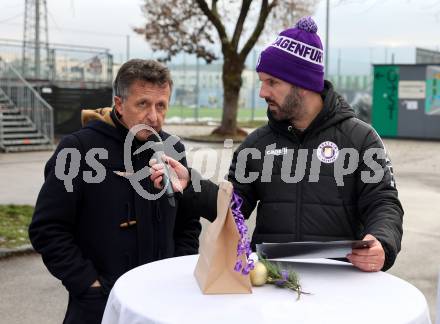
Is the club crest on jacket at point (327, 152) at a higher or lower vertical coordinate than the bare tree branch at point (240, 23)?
lower

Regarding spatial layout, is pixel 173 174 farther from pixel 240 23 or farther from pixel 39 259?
pixel 240 23

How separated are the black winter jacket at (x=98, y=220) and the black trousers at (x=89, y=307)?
45 millimetres

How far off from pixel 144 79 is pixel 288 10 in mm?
23484

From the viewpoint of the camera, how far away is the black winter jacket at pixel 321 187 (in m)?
2.86

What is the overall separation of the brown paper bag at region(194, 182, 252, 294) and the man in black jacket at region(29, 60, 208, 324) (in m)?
0.54

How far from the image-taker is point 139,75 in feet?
8.96

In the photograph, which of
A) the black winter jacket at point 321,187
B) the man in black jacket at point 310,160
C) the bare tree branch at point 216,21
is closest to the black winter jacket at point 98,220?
the man in black jacket at point 310,160

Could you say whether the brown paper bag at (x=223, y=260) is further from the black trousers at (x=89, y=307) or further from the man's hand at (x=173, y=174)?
the black trousers at (x=89, y=307)

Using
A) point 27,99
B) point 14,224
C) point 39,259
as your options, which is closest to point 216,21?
point 27,99

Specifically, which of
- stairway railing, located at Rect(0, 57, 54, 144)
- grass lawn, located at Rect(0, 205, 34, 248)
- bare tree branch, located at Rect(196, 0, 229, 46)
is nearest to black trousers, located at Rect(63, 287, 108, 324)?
grass lawn, located at Rect(0, 205, 34, 248)

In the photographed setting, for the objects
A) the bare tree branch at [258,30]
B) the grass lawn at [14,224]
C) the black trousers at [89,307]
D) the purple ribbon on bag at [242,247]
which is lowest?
the grass lawn at [14,224]

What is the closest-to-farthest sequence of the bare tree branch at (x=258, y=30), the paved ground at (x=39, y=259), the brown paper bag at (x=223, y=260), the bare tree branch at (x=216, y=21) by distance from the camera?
the brown paper bag at (x=223, y=260)
the paved ground at (x=39, y=259)
the bare tree branch at (x=216, y=21)
the bare tree branch at (x=258, y=30)

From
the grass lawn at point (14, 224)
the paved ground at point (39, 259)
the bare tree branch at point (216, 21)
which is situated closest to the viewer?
the paved ground at point (39, 259)

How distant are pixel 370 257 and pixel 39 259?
5004 millimetres
